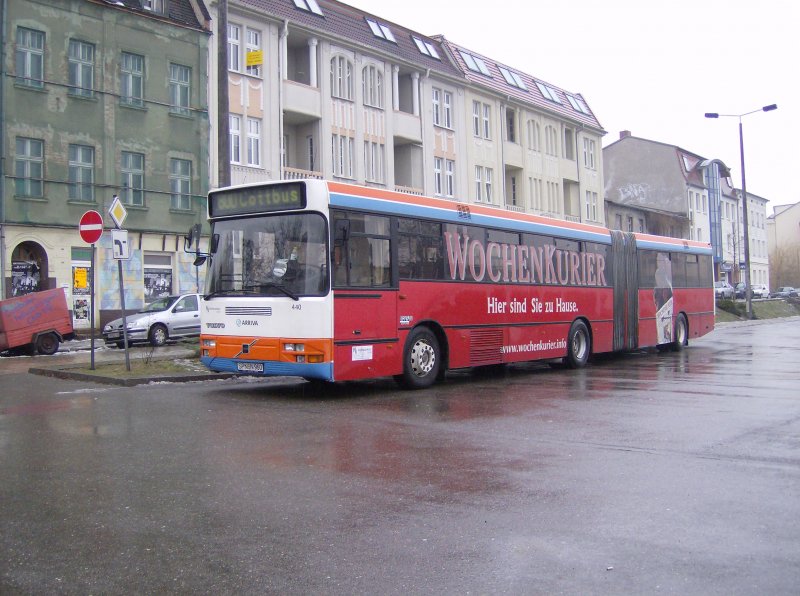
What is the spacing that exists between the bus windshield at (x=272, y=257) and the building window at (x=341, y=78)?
2541cm

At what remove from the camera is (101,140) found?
30219 mm

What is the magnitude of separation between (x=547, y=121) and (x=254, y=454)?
155 feet

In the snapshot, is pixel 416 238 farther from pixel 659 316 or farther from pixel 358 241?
pixel 659 316

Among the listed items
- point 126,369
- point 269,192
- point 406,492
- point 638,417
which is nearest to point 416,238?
point 269,192

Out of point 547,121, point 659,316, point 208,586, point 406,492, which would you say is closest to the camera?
point 208,586

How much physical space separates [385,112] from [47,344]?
69.5ft

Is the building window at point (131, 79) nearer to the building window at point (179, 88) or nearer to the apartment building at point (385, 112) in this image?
the building window at point (179, 88)

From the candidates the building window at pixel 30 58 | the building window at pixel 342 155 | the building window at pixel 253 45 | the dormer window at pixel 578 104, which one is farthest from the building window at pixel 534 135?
the building window at pixel 30 58

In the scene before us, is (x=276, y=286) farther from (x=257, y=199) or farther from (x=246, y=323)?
(x=257, y=199)

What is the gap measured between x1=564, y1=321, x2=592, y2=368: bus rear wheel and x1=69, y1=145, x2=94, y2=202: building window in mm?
19757

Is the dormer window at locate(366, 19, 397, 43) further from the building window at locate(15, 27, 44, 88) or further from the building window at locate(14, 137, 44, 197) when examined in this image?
the building window at locate(14, 137, 44, 197)

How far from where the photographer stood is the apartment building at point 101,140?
2823 cm

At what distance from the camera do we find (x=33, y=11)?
93.8ft

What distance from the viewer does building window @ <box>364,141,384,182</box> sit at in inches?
1499
